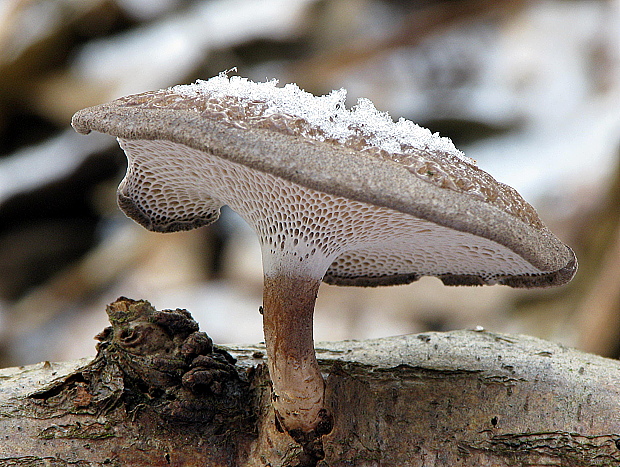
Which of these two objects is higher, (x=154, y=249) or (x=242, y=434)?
(x=154, y=249)

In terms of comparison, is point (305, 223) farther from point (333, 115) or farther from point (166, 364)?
point (166, 364)

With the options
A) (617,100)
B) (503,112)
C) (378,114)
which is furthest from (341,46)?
(378,114)

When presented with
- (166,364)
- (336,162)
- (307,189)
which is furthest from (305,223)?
(166,364)

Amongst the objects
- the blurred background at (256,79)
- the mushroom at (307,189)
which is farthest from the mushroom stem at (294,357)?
the blurred background at (256,79)

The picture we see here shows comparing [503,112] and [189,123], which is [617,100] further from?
→ [189,123]

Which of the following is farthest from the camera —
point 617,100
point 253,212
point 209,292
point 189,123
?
point 617,100

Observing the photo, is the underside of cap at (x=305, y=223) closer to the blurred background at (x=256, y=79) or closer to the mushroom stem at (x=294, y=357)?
the mushroom stem at (x=294, y=357)
